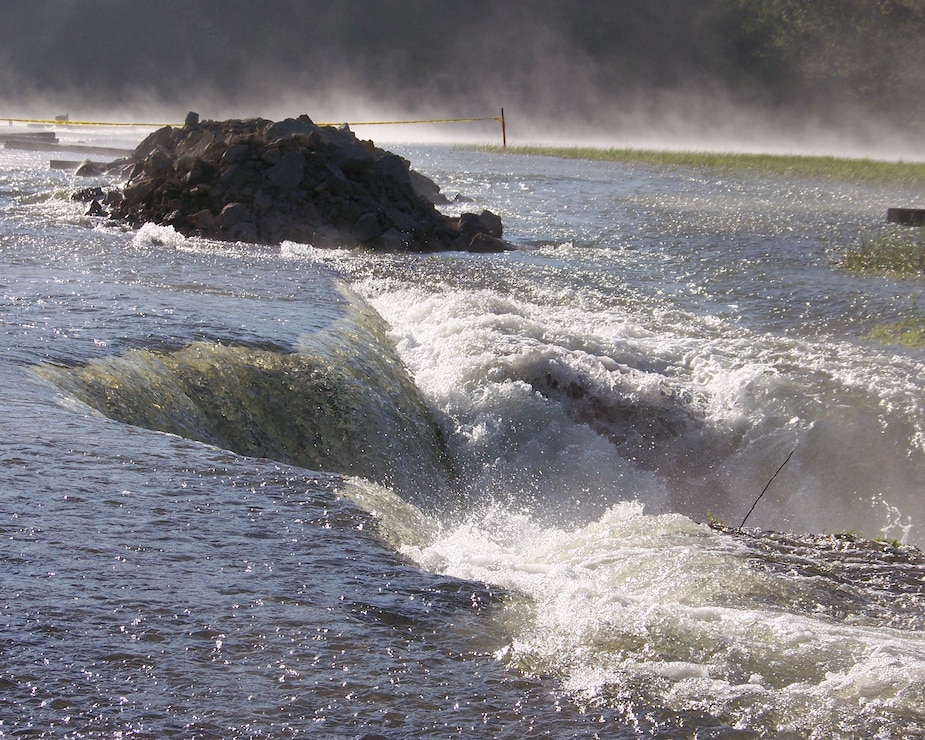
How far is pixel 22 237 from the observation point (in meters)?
13.6

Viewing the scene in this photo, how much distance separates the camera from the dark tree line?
71500 mm

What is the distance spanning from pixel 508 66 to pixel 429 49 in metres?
7.88

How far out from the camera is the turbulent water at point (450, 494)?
3363 millimetres

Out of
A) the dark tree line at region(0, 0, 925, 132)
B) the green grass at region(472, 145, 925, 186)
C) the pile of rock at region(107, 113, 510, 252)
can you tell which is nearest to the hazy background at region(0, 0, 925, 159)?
the dark tree line at region(0, 0, 925, 132)

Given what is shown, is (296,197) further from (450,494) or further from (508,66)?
(508,66)

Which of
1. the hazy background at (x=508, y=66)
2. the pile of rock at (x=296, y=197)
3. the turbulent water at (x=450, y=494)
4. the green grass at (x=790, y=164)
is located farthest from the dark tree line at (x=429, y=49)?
the turbulent water at (x=450, y=494)

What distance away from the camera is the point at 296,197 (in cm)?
1648

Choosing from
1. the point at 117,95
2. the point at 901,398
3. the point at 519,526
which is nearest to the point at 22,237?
the point at 519,526

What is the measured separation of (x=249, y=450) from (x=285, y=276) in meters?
5.68

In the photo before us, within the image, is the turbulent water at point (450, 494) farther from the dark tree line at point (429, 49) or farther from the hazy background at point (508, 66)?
the dark tree line at point (429, 49)

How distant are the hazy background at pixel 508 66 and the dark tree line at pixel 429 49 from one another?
0.14 meters

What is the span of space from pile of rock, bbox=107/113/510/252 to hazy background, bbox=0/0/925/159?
1837 inches

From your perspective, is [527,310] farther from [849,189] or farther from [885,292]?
[849,189]

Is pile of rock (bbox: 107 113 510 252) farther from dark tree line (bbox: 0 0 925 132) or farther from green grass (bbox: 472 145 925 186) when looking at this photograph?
dark tree line (bbox: 0 0 925 132)
